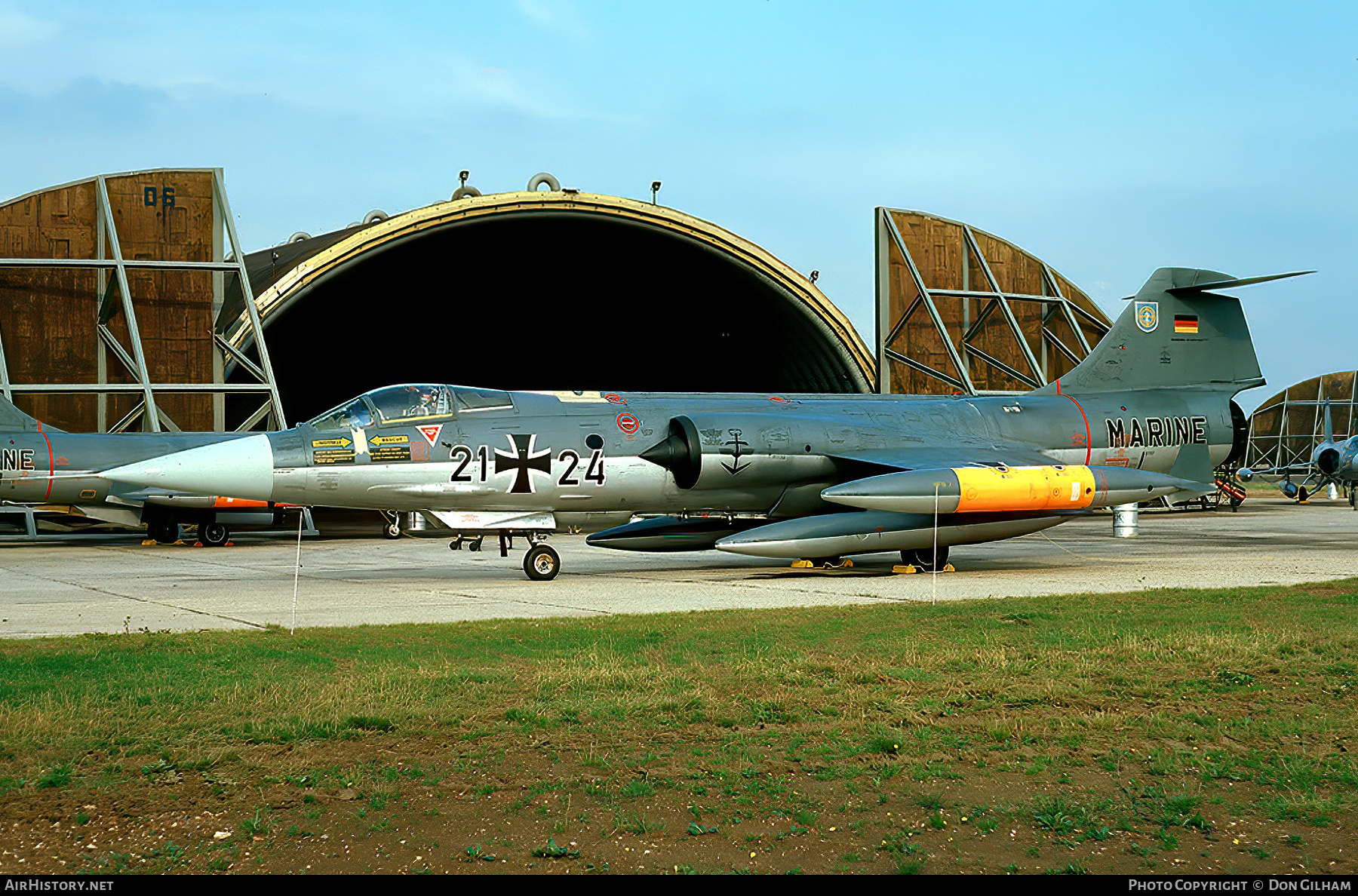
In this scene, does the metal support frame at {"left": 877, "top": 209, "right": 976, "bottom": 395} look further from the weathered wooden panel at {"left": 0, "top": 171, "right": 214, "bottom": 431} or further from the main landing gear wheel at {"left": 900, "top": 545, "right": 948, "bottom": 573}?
the weathered wooden panel at {"left": 0, "top": 171, "right": 214, "bottom": 431}

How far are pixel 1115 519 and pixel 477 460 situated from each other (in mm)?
16210

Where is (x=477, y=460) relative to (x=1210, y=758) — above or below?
above

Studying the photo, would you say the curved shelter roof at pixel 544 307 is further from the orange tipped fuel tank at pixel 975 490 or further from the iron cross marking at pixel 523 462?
the orange tipped fuel tank at pixel 975 490

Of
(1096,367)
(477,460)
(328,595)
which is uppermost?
(1096,367)

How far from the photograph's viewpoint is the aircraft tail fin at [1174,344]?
19391 millimetres

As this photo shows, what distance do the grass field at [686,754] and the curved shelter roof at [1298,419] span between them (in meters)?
74.2

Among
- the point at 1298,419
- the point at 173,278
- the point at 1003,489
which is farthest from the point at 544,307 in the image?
the point at 1298,419

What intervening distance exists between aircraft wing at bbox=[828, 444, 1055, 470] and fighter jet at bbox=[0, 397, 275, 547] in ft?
41.8

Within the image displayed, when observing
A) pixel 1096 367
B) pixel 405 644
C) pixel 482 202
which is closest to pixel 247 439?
pixel 405 644

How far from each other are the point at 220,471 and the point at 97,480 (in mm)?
12834

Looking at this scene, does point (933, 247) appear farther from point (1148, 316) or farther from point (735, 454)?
point (735, 454)

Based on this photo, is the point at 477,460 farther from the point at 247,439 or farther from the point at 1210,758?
the point at 1210,758
